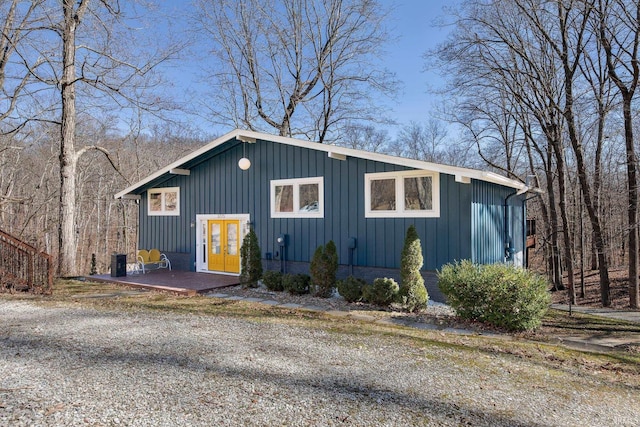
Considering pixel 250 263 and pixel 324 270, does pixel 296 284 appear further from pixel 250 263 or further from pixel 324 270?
pixel 250 263

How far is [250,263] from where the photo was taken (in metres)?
9.76

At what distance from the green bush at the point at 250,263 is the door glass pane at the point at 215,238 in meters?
2.12

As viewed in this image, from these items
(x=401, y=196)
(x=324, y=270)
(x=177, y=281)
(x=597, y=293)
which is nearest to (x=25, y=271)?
(x=177, y=281)

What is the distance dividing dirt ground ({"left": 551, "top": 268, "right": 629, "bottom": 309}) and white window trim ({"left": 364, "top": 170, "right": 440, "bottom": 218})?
7.79 meters

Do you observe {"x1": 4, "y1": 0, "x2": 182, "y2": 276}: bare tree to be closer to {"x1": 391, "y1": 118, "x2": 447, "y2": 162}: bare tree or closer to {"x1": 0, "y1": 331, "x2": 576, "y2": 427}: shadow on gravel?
{"x1": 0, "y1": 331, "x2": 576, "y2": 427}: shadow on gravel

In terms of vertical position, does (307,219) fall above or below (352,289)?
above

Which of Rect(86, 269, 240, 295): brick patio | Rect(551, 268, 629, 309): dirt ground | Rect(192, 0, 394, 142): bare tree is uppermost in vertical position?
Rect(192, 0, 394, 142): bare tree

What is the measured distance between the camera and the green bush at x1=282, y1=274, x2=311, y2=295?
29.8 ft

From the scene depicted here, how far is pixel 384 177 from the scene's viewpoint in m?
8.89

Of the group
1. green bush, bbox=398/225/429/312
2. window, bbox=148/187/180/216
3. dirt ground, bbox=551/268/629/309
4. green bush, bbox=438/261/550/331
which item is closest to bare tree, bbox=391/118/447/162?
dirt ground, bbox=551/268/629/309

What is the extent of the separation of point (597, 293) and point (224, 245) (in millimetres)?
13327

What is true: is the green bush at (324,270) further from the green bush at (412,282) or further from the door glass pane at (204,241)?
the door glass pane at (204,241)

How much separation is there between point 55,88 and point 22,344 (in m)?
10.3

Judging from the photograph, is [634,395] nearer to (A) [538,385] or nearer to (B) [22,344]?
(A) [538,385]
